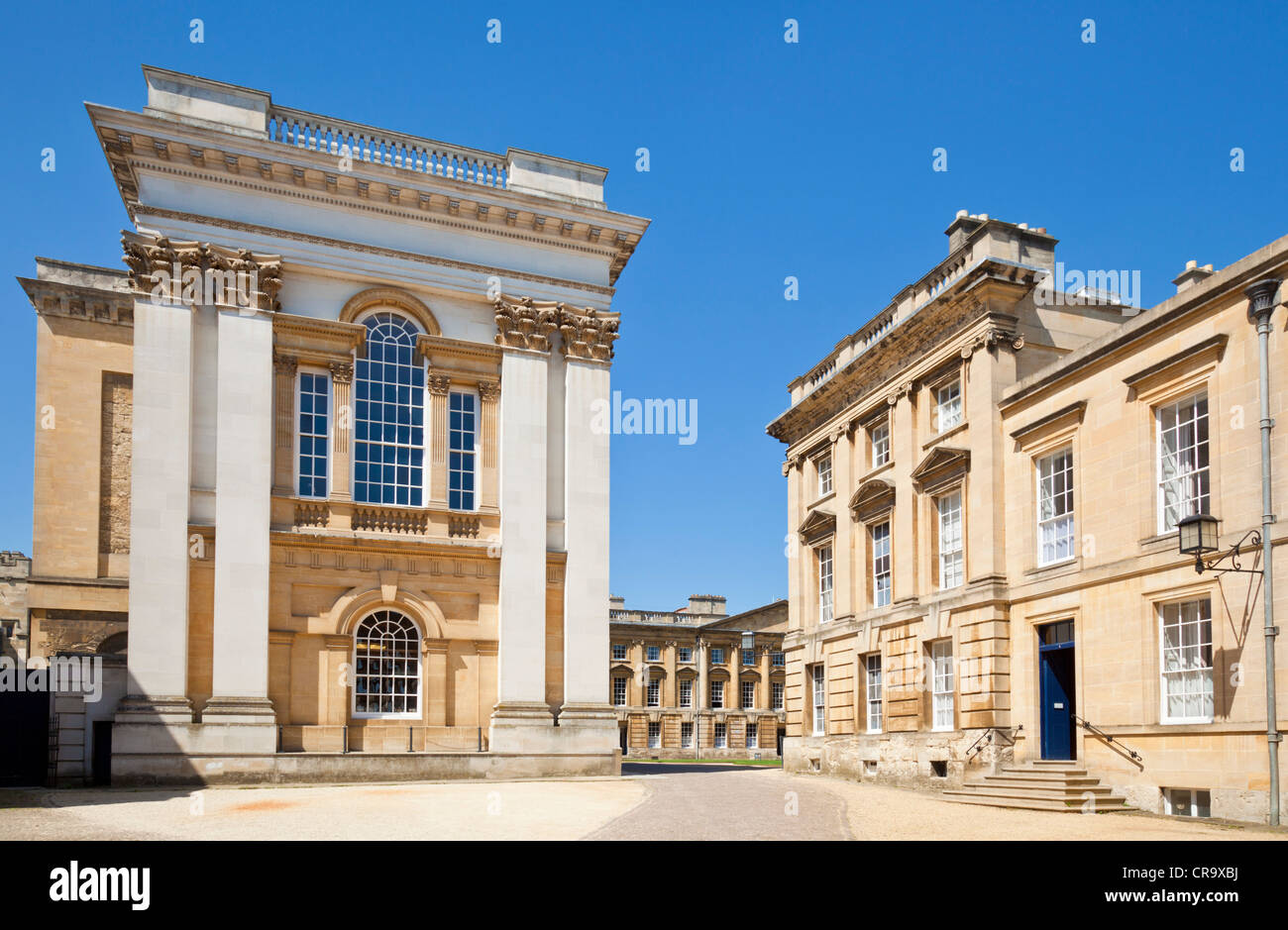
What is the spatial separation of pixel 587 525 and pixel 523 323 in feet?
17.2

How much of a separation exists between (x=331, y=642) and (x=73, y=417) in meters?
14.8

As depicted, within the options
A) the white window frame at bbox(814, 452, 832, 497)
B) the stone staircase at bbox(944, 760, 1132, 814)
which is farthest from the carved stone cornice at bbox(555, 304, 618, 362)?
the stone staircase at bbox(944, 760, 1132, 814)

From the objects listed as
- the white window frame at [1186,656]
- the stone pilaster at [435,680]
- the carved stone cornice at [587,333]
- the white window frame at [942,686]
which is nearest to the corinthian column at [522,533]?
A: the carved stone cornice at [587,333]

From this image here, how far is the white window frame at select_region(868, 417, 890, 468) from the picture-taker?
27.9 metres

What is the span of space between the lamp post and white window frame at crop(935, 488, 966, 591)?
8520 millimetres

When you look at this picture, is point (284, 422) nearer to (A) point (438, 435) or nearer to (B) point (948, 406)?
(A) point (438, 435)

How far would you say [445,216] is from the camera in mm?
26125

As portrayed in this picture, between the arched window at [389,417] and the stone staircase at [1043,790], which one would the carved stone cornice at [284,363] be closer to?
the arched window at [389,417]

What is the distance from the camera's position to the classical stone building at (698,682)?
A: 227 ft

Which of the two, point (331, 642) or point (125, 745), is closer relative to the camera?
point (125, 745)

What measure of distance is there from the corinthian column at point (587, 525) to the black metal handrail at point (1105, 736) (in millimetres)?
10640
